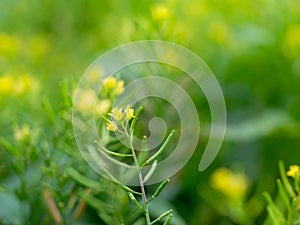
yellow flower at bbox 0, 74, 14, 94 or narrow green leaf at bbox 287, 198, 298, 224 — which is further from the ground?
yellow flower at bbox 0, 74, 14, 94

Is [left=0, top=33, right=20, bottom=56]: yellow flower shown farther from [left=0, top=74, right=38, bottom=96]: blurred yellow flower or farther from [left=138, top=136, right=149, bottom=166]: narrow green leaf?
[left=138, top=136, right=149, bottom=166]: narrow green leaf

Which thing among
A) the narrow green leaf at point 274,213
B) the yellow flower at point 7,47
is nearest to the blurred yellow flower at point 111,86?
the narrow green leaf at point 274,213

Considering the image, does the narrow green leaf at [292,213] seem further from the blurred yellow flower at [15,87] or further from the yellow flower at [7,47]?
the yellow flower at [7,47]

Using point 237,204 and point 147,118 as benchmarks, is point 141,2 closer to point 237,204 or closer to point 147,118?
point 147,118

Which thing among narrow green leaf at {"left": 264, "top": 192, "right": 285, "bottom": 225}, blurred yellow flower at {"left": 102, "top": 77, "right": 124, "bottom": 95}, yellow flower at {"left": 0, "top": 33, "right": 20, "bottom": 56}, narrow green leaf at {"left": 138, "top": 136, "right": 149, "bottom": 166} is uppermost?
yellow flower at {"left": 0, "top": 33, "right": 20, "bottom": 56}

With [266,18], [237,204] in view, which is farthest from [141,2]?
[237,204]

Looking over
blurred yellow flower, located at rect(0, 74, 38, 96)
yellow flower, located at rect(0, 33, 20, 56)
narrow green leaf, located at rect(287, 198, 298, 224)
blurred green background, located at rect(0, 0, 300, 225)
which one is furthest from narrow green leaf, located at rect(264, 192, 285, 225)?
yellow flower, located at rect(0, 33, 20, 56)

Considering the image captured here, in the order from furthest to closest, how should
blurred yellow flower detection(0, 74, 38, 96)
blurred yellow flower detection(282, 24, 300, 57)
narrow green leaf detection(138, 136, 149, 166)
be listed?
blurred yellow flower detection(282, 24, 300, 57) < blurred yellow flower detection(0, 74, 38, 96) < narrow green leaf detection(138, 136, 149, 166)
